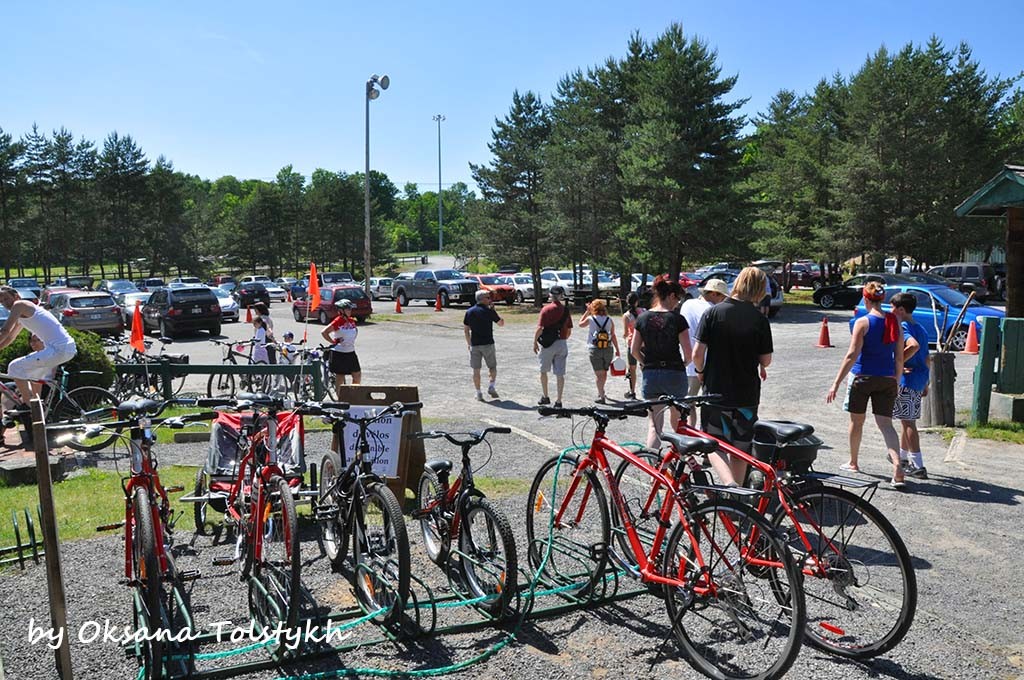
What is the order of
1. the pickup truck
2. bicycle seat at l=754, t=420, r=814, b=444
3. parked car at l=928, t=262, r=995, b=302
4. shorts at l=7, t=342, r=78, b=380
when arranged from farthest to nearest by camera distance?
the pickup truck < parked car at l=928, t=262, r=995, b=302 < shorts at l=7, t=342, r=78, b=380 < bicycle seat at l=754, t=420, r=814, b=444

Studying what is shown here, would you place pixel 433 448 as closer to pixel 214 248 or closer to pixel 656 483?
pixel 656 483

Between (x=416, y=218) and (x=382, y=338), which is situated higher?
(x=416, y=218)

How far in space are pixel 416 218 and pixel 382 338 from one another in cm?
14168


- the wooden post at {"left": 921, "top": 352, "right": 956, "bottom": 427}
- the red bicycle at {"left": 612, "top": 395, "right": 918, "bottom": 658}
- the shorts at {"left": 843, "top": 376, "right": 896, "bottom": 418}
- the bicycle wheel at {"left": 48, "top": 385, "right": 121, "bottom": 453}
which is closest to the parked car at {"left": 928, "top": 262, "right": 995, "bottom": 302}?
the wooden post at {"left": 921, "top": 352, "right": 956, "bottom": 427}

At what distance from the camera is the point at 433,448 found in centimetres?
939

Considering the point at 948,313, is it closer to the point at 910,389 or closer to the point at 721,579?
the point at 910,389

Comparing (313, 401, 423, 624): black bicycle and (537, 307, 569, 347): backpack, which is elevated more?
(537, 307, 569, 347): backpack

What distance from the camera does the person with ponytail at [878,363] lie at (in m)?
7.29

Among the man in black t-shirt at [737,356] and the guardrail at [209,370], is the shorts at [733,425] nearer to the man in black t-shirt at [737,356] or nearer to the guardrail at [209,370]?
the man in black t-shirt at [737,356]

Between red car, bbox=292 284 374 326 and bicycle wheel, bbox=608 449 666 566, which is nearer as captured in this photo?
bicycle wheel, bbox=608 449 666 566

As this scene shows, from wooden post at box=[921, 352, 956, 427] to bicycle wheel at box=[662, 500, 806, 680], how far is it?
767cm

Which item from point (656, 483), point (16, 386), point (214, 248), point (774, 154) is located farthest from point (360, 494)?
point (214, 248)

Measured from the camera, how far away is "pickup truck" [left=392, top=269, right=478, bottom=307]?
39000mm

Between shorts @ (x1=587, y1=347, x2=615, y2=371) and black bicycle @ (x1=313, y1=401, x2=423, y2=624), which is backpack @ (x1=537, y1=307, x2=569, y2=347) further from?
black bicycle @ (x1=313, y1=401, x2=423, y2=624)
